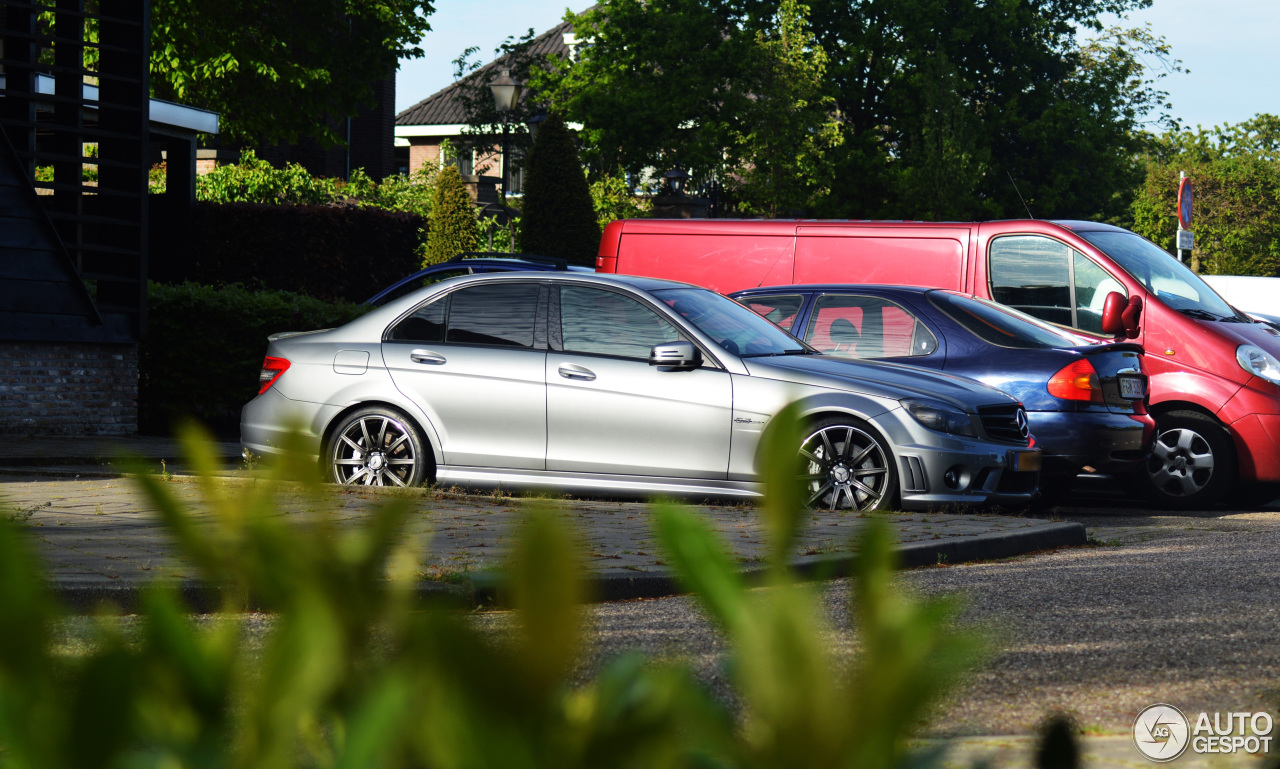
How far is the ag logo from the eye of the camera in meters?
3.14

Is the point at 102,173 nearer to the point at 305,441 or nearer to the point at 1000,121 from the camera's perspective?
the point at 305,441

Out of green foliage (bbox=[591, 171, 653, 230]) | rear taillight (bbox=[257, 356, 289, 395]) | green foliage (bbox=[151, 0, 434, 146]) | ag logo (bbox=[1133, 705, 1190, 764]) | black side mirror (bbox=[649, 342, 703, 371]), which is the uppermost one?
green foliage (bbox=[151, 0, 434, 146])

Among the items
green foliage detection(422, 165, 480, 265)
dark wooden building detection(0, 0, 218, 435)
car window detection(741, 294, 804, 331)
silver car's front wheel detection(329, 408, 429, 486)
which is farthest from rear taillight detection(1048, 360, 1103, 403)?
green foliage detection(422, 165, 480, 265)

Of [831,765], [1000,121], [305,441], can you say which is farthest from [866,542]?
[1000,121]

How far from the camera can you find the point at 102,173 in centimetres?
1112

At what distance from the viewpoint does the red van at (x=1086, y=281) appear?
32.0 feet

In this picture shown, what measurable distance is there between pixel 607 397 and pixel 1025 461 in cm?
266

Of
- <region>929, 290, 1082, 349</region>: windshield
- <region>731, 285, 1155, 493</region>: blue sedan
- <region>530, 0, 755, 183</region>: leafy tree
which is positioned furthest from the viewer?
<region>530, 0, 755, 183</region>: leafy tree

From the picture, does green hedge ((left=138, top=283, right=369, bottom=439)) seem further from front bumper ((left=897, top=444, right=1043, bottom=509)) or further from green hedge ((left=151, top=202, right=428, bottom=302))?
green hedge ((left=151, top=202, right=428, bottom=302))

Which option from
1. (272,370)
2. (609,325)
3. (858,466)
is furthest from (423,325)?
(858,466)

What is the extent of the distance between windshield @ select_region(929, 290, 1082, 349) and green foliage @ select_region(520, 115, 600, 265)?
16.5 meters

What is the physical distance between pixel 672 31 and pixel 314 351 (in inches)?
1126

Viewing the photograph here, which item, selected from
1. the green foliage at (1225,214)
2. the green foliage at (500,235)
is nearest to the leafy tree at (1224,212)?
the green foliage at (1225,214)

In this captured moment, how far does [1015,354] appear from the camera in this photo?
9.30m
